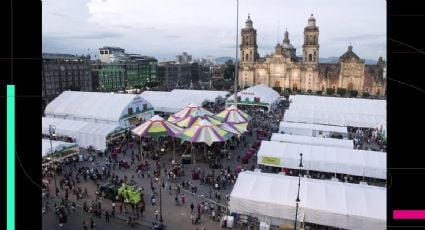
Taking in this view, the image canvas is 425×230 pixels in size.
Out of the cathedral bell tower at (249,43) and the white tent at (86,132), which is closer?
the white tent at (86,132)

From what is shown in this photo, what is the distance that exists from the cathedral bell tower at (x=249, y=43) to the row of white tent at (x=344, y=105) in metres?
33.5

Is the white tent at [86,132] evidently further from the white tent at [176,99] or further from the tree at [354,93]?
the tree at [354,93]

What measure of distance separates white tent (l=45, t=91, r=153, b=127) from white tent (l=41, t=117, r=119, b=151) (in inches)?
146

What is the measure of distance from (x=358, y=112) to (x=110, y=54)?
241 feet

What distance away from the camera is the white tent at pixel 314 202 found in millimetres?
14016

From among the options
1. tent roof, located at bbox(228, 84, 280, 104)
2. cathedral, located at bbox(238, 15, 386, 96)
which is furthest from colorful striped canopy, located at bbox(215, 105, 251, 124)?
cathedral, located at bbox(238, 15, 386, 96)

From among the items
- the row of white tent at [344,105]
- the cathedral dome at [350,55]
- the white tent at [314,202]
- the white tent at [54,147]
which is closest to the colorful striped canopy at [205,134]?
the white tent at [314,202]

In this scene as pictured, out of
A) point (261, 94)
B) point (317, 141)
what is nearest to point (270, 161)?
point (317, 141)

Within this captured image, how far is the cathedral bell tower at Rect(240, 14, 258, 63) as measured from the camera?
74875 millimetres

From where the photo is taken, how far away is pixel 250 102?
46.9 metres
